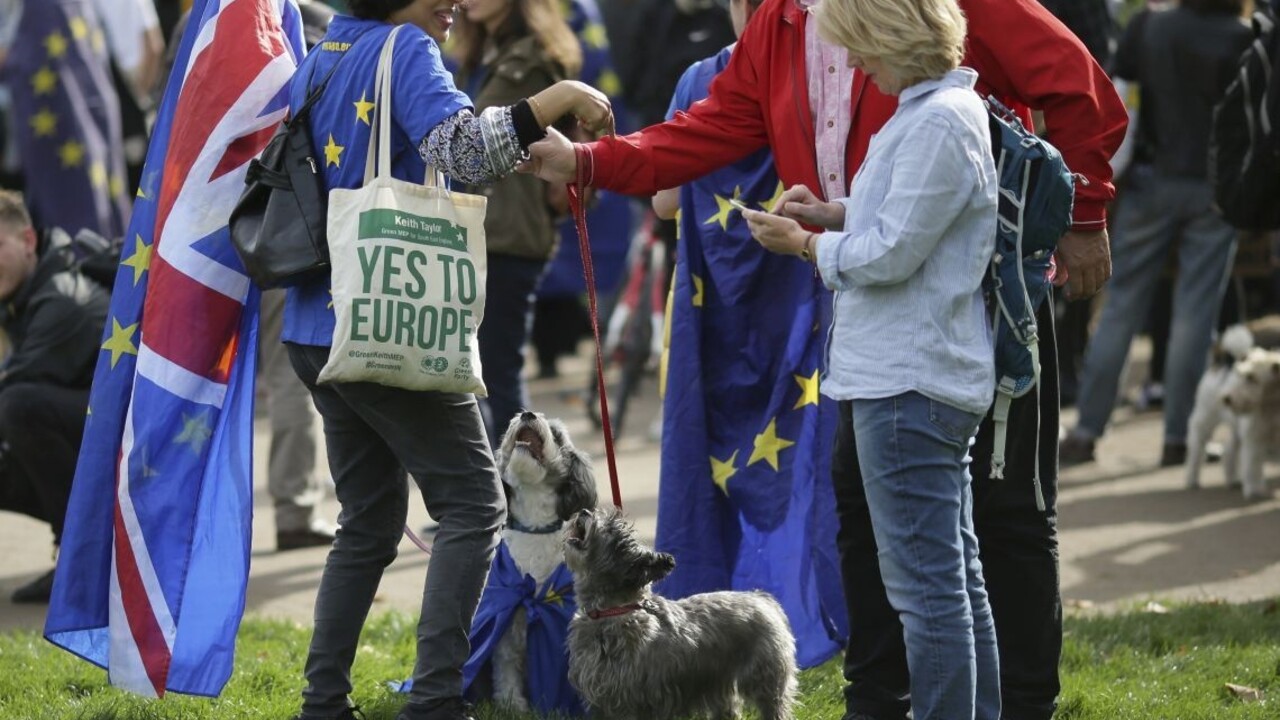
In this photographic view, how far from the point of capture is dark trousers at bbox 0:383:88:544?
239 inches

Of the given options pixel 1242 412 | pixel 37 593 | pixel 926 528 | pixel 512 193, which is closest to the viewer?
pixel 926 528

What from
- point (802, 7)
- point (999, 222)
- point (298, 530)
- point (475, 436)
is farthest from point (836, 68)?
point (298, 530)

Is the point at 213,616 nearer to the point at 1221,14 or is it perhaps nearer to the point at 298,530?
the point at 298,530

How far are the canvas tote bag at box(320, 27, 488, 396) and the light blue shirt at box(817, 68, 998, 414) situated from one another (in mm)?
889

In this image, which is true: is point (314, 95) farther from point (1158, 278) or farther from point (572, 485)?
point (1158, 278)

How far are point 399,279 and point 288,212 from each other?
39cm

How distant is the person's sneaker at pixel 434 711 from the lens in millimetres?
4254

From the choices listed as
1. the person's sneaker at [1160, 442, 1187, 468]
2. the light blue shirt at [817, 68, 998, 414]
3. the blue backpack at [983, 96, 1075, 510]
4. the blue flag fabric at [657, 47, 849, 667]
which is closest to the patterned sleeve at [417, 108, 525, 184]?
the light blue shirt at [817, 68, 998, 414]

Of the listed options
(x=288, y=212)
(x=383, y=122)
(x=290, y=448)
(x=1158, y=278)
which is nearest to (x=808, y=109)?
(x=383, y=122)

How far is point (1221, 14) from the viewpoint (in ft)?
27.6

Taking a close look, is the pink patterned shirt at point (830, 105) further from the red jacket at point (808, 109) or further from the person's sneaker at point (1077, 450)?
the person's sneaker at point (1077, 450)

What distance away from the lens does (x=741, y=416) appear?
5355 millimetres

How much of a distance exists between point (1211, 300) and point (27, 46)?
6.69 metres

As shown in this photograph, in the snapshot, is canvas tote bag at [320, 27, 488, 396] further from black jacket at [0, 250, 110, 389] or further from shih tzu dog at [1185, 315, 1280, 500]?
shih tzu dog at [1185, 315, 1280, 500]
